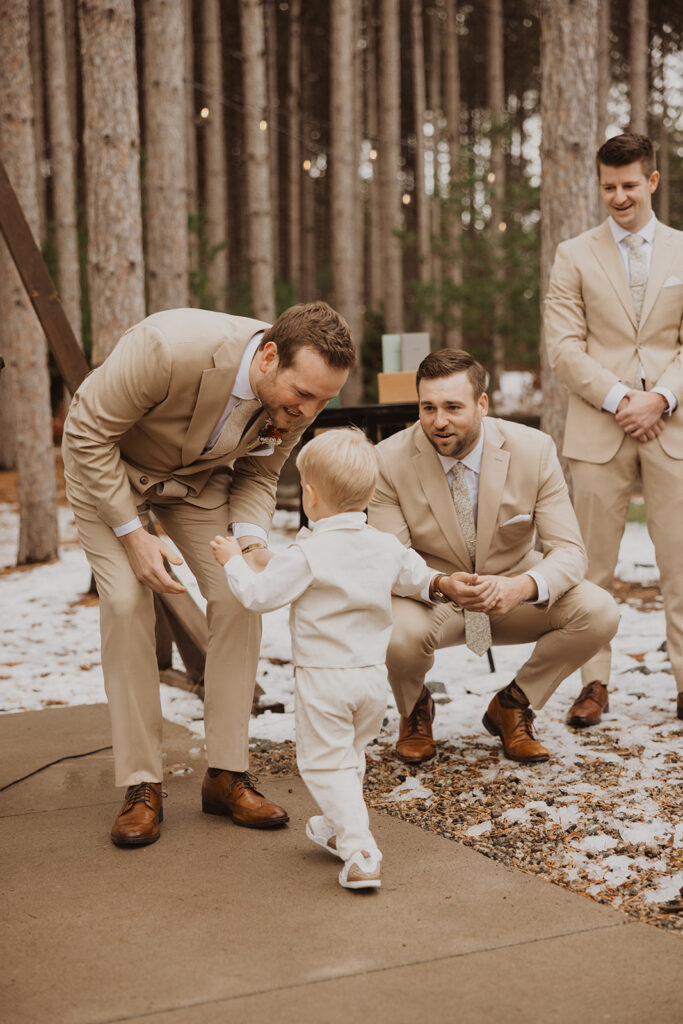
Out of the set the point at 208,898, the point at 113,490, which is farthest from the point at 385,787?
the point at 113,490

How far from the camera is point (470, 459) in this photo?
402cm

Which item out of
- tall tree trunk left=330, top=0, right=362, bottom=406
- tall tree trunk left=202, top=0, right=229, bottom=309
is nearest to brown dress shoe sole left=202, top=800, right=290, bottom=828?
tall tree trunk left=330, top=0, right=362, bottom=406

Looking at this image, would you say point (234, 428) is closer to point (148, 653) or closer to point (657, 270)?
point (148, 653)

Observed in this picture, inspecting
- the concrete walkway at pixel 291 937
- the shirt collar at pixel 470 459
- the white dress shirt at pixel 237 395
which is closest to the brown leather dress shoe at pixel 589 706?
the shirt collar at pixel 470 459

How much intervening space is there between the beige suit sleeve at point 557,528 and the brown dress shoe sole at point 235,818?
3.92ft

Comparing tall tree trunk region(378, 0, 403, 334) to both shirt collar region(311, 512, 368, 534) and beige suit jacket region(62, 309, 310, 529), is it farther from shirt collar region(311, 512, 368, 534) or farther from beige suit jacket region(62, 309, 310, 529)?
shirt collar region(311, 512, 368, 534)

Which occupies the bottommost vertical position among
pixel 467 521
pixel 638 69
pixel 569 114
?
pixel 467 521

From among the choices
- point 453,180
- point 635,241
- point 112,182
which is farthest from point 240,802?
point 453,180

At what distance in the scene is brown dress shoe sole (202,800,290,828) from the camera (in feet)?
11.1

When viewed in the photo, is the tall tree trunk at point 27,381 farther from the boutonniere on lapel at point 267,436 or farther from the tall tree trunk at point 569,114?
the boutonniere on lapel at point 267,436

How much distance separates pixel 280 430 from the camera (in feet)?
11.3

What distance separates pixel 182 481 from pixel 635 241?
219 cm

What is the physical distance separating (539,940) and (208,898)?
2.72ft

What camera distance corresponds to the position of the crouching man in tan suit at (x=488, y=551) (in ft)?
12.9
